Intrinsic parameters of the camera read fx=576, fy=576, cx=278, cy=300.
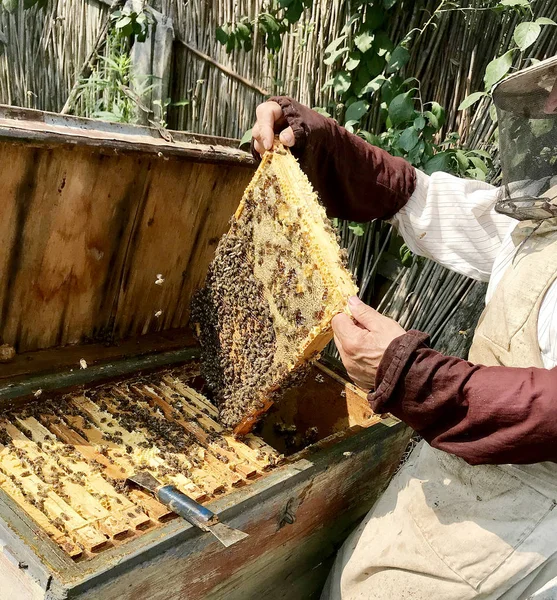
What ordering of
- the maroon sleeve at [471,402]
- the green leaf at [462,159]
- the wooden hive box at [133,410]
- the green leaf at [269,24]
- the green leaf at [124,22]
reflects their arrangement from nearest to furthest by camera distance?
the maroon sleeve at [471,402] < the wooden hive box at [133,410] < the green leaf at [462,159] < the green leaf at [269,24] < the green leaf at [124,22]

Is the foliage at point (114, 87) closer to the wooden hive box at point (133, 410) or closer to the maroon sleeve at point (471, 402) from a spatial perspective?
the wooden hive box at point (133, 410)

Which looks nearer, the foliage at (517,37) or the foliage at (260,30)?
the foliage at (517,37)

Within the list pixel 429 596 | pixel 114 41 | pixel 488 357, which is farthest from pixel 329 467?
pixel 114 41

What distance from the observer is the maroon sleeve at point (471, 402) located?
1515 millimetres

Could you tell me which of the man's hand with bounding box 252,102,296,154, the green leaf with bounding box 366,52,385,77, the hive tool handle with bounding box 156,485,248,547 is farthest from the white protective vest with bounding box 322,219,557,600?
the green leaf with bounding box 366,52,385,77

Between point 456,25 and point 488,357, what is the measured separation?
2543 millimetres

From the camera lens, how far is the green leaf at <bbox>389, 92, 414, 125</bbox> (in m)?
3.30

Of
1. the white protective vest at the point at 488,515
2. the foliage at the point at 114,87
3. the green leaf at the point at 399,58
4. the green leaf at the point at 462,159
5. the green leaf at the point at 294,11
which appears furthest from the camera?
the foliage at the point at 114,87

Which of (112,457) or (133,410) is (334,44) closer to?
(133,410)

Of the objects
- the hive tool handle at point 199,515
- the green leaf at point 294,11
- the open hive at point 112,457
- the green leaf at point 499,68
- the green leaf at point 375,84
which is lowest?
the open hive at point 112,457

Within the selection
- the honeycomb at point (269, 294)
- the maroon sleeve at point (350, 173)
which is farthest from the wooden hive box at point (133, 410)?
A: the maroon sleeve at point (350, 173)

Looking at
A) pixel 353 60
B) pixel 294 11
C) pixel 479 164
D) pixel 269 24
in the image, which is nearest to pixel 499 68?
pixel 479 164

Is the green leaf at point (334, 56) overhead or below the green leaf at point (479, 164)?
overhead

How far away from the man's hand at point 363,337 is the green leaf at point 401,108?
6.23 ft
